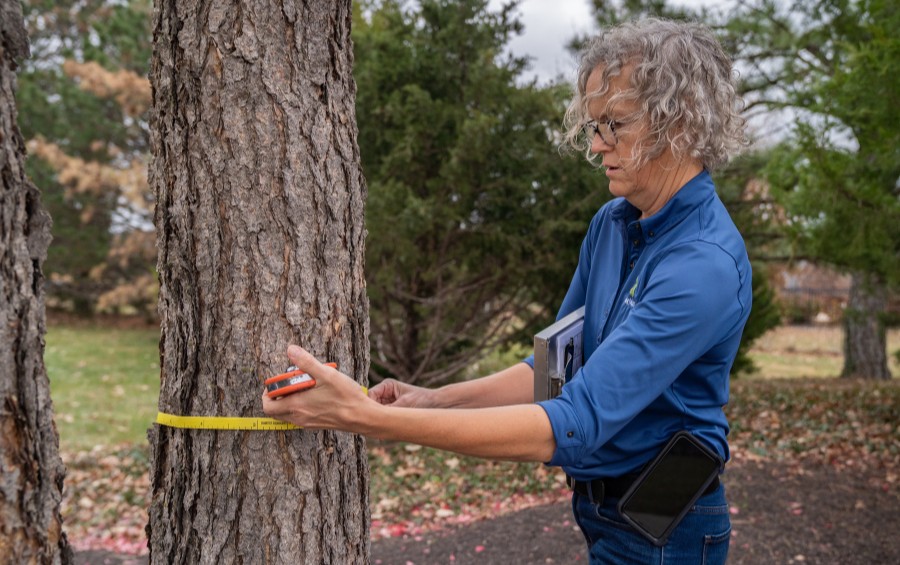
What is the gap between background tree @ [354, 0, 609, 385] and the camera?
6.80 meters

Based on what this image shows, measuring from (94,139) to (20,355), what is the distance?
55.3ft

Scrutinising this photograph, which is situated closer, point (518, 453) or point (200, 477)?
point (518, 453)

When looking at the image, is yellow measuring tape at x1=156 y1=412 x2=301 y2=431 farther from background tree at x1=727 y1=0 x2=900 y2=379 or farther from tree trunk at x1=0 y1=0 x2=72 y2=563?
background tree at x1=727 y1=0 x2=900 y2=379

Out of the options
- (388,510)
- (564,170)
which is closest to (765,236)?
(564,170)

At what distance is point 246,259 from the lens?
1.91 meters

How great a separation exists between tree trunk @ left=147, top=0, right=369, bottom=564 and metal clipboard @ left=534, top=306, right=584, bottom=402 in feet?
1.67

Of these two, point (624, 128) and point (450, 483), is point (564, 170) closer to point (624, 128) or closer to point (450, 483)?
point (450, 483)

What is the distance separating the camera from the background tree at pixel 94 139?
613 inches

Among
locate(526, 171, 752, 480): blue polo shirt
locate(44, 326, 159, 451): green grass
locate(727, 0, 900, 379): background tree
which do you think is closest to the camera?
locate(526, 171, 752, 480): blue polo shirt

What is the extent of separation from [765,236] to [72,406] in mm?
9205

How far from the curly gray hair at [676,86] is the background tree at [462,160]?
4527mm

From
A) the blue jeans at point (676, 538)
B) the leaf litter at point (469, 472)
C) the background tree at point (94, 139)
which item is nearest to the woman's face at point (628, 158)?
the blue jeans at point (676, 538)

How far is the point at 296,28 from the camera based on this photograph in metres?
1.95

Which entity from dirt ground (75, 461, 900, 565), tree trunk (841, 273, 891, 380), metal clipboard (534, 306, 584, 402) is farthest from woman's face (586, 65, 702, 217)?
tree trunk (841, 273, 891, 380)
